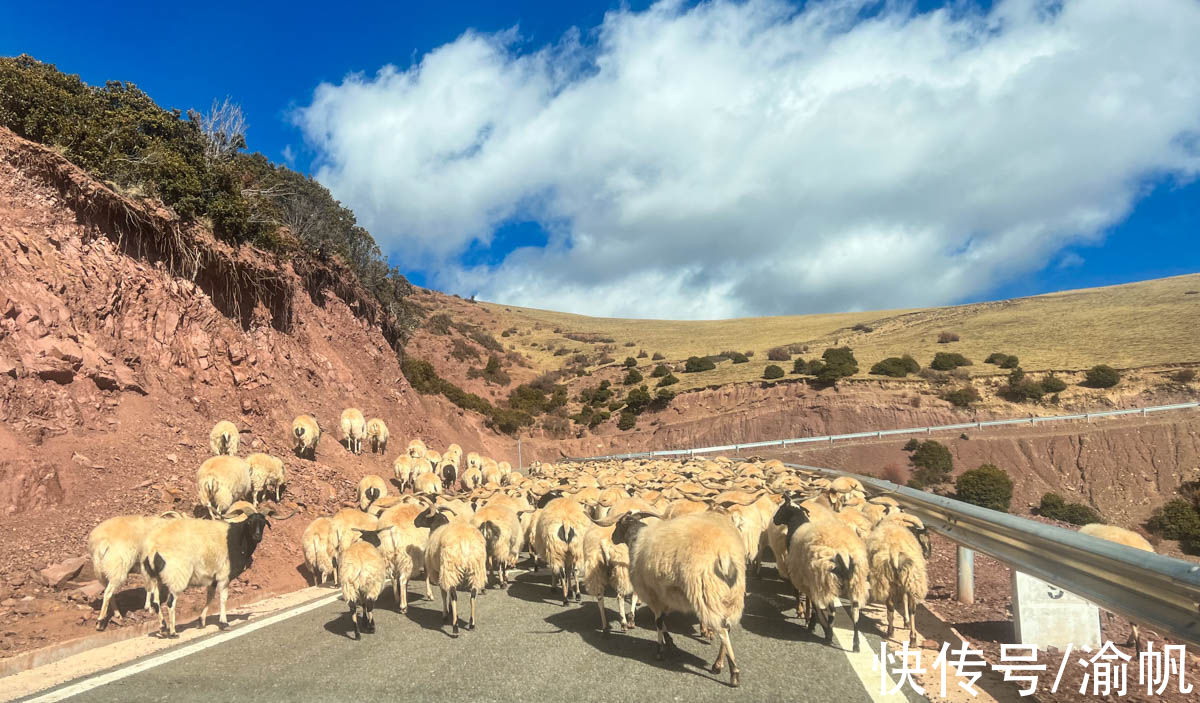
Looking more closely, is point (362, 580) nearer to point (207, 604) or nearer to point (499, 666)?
point (207, 604)

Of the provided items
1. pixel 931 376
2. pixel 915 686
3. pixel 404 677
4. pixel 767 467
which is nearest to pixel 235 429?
pixel 404 677

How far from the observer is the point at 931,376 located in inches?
2122

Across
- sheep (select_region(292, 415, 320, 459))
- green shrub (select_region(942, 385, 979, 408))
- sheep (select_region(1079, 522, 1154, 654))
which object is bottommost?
sheep (select_region(1079, 522, 1154, 654))

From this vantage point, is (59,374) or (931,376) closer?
(59,374)

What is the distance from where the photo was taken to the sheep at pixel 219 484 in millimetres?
11758

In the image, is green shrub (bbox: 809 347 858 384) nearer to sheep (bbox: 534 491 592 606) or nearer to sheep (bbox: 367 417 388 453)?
sheep (bbox: 367 417 388 453)

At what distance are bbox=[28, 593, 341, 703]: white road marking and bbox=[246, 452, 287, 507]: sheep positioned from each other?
5.32 m

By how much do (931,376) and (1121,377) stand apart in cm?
1268

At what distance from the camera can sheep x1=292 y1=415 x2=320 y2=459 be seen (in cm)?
1842

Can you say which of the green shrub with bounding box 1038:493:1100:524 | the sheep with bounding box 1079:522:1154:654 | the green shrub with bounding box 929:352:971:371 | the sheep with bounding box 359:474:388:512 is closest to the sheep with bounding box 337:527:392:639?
the sheep with bounding box 359:474:388:512

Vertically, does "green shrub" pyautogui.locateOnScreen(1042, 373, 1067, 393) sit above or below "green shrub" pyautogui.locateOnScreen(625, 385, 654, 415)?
above

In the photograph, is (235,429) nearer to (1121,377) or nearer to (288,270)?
(288,270)

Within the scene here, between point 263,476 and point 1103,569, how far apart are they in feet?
46.8

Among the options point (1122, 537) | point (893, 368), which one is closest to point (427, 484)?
point (1122, 537)
